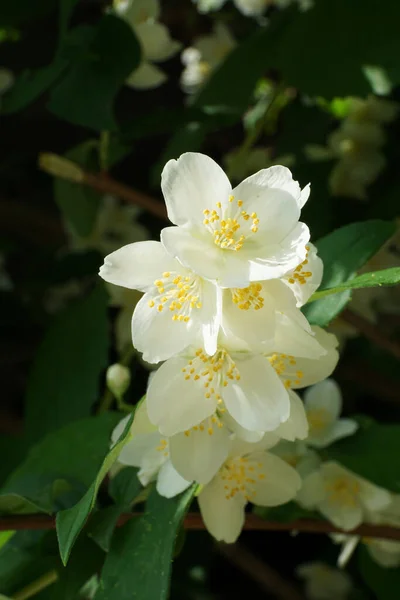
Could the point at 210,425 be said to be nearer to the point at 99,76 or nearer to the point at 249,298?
the point at 249,298

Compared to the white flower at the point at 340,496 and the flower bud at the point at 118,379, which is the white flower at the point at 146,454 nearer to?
the flower bud at the point at 118,379

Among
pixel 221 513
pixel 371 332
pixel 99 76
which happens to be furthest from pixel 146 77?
pixel 221 513

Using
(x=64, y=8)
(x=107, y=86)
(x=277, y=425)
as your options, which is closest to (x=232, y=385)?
(x=277, y=425)

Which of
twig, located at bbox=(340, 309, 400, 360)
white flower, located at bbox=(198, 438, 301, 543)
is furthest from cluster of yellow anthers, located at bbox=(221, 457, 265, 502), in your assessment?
twig, located at bbox=(340, 309, 400, 360)

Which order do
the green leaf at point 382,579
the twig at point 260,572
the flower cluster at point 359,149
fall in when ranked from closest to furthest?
the green leaf at point 382,579 < the flower cluster at point 359,149 < the twig at point 260,572

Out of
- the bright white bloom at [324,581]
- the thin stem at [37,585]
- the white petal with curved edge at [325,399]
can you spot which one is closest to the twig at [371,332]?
the white petal with curved edge at [325,399]
